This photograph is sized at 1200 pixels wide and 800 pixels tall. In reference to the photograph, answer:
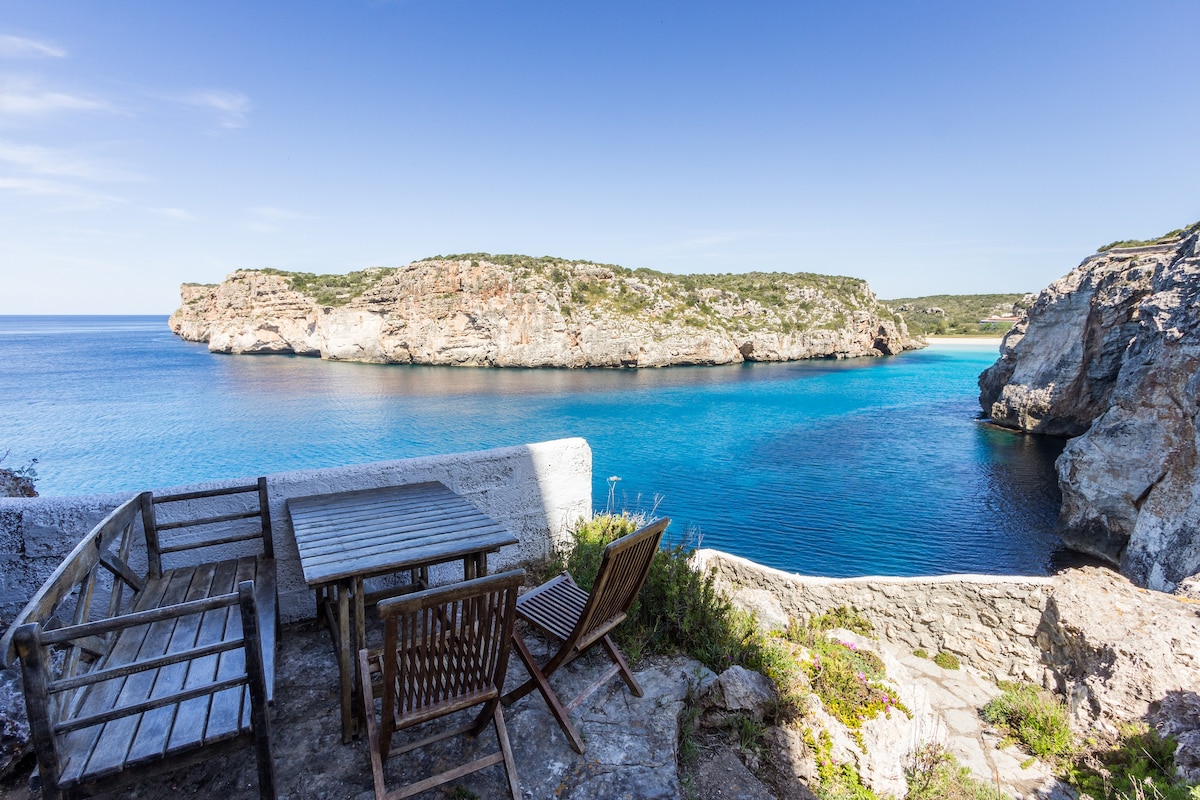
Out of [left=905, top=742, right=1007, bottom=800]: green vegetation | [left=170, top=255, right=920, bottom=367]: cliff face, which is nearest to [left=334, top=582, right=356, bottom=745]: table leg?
[left=905, top=742, right=1007, bottom=800]: green vegetation

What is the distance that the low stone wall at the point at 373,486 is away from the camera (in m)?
3.35

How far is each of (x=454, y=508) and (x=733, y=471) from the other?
19051 mm

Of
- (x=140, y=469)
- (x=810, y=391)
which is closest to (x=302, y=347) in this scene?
(x=140, y=469)

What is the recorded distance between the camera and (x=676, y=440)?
2730cm

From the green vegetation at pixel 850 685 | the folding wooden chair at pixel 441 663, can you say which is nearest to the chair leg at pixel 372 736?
the folding wooden chair at pixel 441 663

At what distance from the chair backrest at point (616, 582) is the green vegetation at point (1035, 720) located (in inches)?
173

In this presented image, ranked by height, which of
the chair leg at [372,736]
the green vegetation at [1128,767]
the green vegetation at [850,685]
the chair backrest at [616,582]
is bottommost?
the green vegetation at [1128,767]

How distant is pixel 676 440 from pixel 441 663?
1001 inches

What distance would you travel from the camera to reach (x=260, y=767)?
2.22 m

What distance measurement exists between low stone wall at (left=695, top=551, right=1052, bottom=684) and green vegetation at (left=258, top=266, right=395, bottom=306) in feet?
205

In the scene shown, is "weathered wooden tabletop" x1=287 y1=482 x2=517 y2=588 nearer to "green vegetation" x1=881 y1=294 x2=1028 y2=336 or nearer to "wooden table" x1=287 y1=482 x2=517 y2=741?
"wooden table" x1=287 y1=482 x2=517 y2=741

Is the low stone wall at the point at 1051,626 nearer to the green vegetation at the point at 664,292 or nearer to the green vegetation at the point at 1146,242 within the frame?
the green vegetation at the point at 1146,242

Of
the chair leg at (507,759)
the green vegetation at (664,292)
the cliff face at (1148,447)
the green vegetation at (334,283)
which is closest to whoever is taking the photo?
the chair leg at (507,759)

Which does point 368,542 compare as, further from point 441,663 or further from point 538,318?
point 538,318
